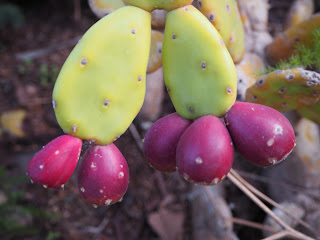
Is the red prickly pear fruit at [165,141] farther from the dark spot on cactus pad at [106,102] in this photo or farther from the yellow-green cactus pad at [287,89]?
the yellow-green cactus pad at [287,89]

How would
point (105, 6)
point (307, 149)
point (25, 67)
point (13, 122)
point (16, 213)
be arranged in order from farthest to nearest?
point (25, 67) → point (13, 122) → point (16, 213) → point (307, 149) → point (105, 6)

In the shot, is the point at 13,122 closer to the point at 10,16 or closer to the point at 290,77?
the point at 10,16

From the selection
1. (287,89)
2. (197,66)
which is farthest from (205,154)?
(287,89)

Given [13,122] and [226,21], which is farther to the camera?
[13,122]

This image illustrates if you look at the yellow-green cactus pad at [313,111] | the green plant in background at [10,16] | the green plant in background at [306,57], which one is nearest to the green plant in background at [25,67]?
the green plant in background at [10,16]

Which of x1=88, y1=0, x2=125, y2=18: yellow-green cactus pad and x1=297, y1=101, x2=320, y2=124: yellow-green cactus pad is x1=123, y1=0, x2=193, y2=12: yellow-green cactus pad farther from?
x1=297, y1=101, x2=320, y2=124: yellow-green cactus pad

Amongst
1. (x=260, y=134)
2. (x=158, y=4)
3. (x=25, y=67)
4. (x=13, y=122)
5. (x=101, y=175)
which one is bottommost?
(x=13, y=122)
